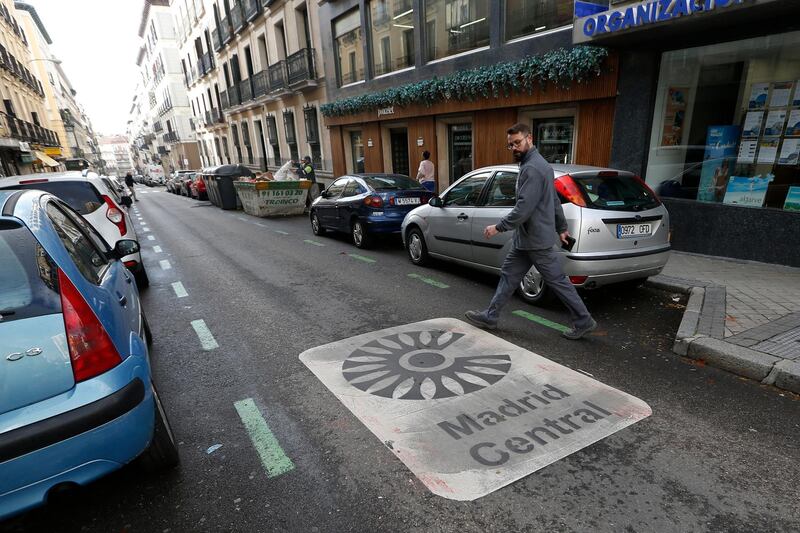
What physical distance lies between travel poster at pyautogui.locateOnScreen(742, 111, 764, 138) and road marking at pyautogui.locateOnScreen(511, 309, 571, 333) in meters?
4.88

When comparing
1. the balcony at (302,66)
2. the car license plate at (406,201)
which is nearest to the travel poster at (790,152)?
the car license plate at (406,201)

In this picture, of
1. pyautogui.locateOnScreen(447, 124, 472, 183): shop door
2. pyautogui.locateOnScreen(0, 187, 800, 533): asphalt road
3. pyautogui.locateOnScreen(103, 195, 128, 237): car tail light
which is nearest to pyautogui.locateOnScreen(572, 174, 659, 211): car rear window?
pyautogui.locateOnScreen(0, 187, 800, 533): asphalt road

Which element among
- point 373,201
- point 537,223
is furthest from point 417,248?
point 537,223

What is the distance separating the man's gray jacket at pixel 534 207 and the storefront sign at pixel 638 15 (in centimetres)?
360

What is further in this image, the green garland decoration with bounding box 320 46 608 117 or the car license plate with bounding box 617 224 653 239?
the green garland decoration with bounding box 320 46 608 117

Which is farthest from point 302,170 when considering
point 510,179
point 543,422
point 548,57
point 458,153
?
point 543,422

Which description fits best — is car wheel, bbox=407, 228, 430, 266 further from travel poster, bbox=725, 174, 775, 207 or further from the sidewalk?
travel poster, bbox=725, 174, 775, 207

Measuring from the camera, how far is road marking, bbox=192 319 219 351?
4.55 meters

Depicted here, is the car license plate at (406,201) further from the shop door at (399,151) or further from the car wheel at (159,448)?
the shop door at (399,151)

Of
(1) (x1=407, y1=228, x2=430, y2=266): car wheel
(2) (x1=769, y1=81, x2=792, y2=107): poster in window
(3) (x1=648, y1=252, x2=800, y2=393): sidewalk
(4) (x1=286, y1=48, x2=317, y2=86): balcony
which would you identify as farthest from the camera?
(4) (x1=286, y1=48, x2=317, y2=86): balcony

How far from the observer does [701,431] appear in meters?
2.89

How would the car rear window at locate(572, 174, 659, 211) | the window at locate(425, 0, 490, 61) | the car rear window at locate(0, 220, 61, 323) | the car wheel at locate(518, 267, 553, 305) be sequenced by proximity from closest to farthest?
the car rear window at locate(0, 220, 61, 323), the car rear window at locate(572, 174, 659, 211), the car wheel at locate(518, 267, 553, 305), the window at locate(425, 0, 490, 61)

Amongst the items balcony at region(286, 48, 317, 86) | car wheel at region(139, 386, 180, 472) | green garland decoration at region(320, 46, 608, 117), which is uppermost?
balcony at region(286, 48, 317, 86)

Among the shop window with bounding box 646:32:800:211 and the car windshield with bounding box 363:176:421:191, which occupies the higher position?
the shop window with bounding box 646:32:800:211
